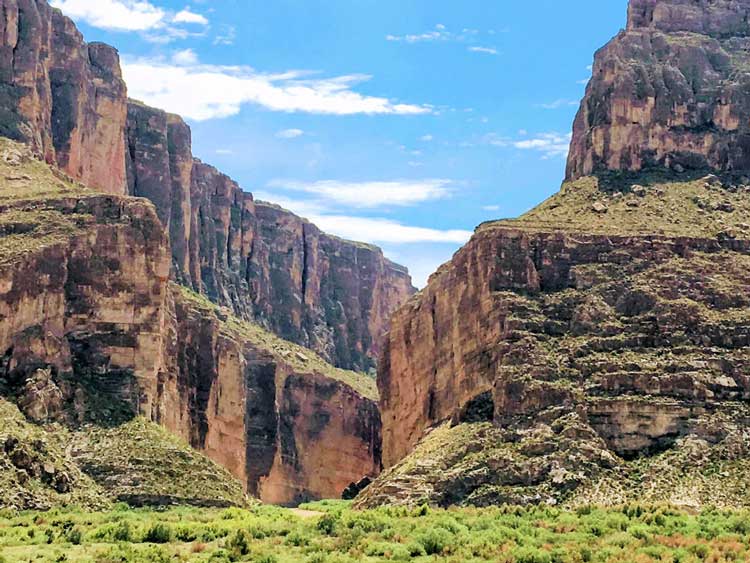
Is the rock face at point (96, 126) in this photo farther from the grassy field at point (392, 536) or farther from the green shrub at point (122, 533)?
the green shrub at point (122, 533)

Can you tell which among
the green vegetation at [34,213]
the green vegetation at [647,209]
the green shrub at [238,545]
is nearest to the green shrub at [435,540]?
the green shrub at [238,545]

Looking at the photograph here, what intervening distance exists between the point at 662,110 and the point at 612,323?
91.5 feet

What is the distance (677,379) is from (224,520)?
28.7 meters

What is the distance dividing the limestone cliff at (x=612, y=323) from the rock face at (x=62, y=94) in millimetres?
31706

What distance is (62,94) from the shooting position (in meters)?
150

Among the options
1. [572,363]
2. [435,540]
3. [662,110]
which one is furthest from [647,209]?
[435,540]

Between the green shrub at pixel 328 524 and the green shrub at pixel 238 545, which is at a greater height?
the green shrub at pixel 328 524

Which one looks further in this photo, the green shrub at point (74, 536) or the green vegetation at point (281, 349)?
the green vegetation at point (281, 349)

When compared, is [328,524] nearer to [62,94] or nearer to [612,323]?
[612,323]

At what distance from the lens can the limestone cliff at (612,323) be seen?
334 ft

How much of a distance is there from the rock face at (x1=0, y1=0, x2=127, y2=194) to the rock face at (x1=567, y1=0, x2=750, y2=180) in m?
42.1

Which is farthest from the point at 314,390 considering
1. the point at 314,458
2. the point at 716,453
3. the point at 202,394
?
the point at 716,453

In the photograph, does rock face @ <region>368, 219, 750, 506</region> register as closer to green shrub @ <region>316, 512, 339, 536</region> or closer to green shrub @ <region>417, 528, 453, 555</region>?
green shrub @ <region>316, 512, 339, 536</region>

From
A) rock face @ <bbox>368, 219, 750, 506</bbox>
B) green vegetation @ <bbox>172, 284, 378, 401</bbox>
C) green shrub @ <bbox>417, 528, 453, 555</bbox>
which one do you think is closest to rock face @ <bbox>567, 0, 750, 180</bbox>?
rock face @ <bbox>368, 219, 750, 506</bbox>
